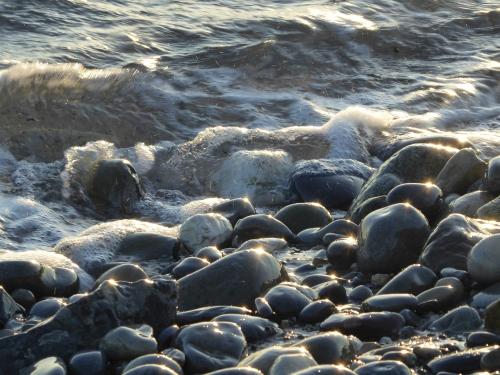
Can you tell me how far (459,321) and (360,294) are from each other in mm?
479

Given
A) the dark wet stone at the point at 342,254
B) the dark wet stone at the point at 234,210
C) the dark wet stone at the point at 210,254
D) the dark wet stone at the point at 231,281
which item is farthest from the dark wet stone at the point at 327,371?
the dark wet stone at the point at 234,210

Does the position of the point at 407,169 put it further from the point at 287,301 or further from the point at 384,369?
the point at 384,369

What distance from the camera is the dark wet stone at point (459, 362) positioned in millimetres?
2566

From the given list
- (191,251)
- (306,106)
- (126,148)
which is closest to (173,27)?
(306,106)

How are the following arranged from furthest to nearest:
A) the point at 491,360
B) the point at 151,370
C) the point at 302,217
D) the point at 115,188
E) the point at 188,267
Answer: the point at 115,188 → the point at 302,217 → the point at 188,267 → the point at 151,370 → the point at 491,360

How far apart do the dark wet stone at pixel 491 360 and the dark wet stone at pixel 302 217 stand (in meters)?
1.84

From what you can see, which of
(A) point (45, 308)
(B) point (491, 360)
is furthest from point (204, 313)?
(B) point (491, 360)

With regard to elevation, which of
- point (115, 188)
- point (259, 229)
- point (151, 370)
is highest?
point (151, 370)

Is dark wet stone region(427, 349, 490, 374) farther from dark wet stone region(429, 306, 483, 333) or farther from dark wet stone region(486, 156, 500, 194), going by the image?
dark wet stone region(486, 156, 500, 194)

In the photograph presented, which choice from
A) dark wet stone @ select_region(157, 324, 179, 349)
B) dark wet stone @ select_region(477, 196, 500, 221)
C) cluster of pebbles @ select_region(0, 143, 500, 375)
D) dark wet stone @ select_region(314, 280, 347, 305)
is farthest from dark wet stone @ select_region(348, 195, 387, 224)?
dark wet stone @ select_region(157, 324, 179, 349)

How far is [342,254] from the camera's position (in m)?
3.75

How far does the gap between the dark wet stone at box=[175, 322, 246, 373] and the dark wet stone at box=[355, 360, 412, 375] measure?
0.44m

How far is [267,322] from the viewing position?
10.2ft

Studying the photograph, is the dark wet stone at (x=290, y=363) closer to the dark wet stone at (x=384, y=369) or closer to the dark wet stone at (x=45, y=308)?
the dark wet stone at (x=384, y=369)
